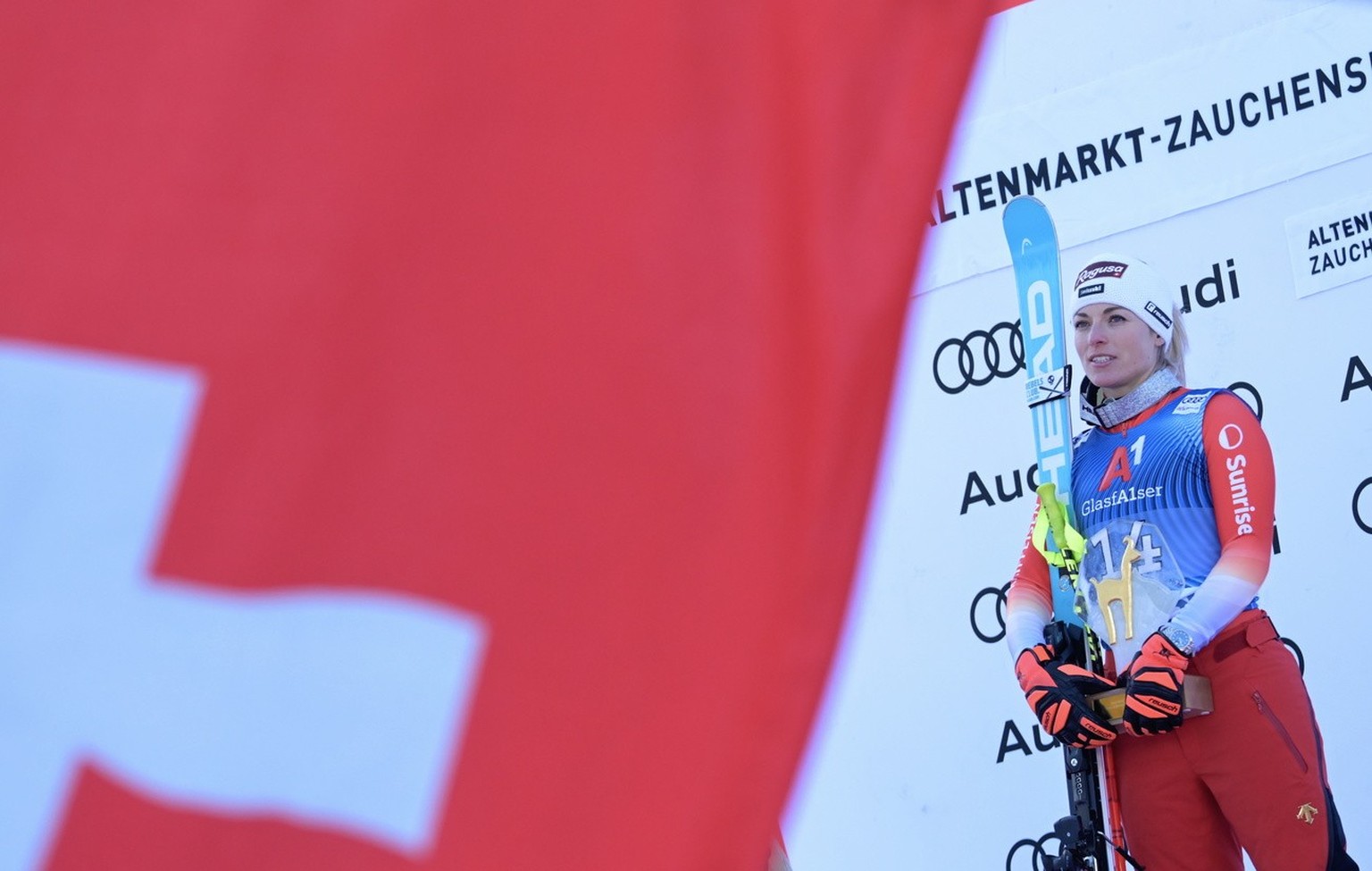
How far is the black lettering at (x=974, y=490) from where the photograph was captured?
456 cm

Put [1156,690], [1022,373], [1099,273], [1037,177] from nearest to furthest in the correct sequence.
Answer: [1156,690] < [1099,273] < [1022,373] < [1037,177]

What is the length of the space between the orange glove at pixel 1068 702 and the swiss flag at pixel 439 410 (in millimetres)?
2344

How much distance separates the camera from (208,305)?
2.81ft

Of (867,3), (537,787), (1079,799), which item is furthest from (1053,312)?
(537,787)

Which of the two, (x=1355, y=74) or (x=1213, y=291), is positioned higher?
(x=1355, y=74)

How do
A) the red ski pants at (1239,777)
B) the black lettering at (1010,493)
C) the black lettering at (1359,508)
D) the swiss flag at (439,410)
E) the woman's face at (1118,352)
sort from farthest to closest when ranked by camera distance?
the black lettering at (1010,493) < the black lettering at (1359,508) < the woman's face at (1118,352) < the red ski pants at (1239,777) < the swiss flag at (439,410)

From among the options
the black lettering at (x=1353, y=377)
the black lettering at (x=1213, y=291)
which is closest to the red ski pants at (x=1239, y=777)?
the black lettering at (x=1353, y=377)

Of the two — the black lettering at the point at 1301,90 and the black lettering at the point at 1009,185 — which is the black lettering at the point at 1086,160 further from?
the black lettering at the point at 1301,90

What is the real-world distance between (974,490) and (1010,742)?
28.1 inches

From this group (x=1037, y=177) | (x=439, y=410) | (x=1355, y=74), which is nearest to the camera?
(x=439, y=410)

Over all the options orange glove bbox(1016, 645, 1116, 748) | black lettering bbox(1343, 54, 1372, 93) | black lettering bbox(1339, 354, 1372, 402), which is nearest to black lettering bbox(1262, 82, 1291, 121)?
black lettering bbox(1343, 54, 1372, 93)

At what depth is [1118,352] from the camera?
337cm

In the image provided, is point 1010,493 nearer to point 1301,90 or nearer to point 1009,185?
point 1009,185

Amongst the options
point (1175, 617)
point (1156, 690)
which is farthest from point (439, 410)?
point (1175, 617)
